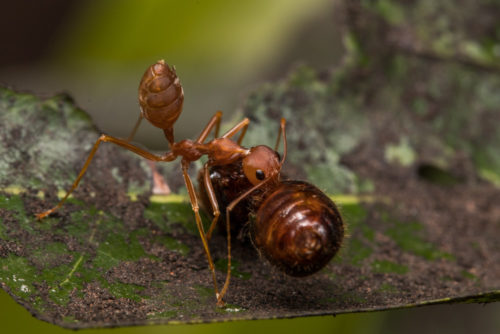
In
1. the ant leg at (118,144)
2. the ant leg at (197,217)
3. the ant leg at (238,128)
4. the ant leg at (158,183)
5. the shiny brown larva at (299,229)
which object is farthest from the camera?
the ant leg at (238,128)

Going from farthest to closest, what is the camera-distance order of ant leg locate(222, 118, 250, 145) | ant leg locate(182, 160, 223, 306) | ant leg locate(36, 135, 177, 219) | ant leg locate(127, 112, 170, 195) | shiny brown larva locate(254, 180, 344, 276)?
ant leg locate(222, 118, 250, 145)
ant leg locate(127, 112, 170, 195)
ant leg locate(36, 135, 177, 219)
ant leg locate(182, 160, 223, 306)
shiny brown larva locate(254, 180, 344, 276)

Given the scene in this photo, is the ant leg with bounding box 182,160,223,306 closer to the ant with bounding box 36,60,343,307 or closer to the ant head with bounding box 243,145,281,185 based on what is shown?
the ant with bounding box 36,60,343,307

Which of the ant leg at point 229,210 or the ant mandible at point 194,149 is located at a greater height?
the ant mandible at point 194,149

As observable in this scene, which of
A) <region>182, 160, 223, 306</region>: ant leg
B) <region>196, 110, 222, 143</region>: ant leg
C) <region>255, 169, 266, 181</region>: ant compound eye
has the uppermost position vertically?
<region>196, 110, 222, 143</region>: ant leg

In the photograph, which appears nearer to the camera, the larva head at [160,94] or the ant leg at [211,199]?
the ant leg at [211,199]

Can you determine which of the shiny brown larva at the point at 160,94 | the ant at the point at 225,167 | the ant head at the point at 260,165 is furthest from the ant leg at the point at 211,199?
the shiny brown larva at the point at 160,94

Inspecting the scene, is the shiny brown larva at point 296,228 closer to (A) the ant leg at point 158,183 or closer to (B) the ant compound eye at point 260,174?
(B) the ant compound eye at point 260,174

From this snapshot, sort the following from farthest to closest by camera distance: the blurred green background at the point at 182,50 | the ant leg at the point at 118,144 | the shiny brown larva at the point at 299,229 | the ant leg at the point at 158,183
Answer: the blurred green background at the point at 182,50 → the ant leg at the point at 158,183 → the ant leg at the point at 118,144 → the shiny brown larva at the point at 299,229

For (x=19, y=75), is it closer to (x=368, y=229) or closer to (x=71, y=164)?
(x=71, y=164)

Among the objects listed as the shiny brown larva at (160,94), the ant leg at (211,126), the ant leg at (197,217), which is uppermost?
the shiny brown larva at (160,94)

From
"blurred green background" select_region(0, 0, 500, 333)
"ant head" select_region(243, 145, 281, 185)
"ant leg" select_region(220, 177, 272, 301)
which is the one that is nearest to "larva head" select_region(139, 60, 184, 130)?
"ant head" select_region(243, 145, 281, 185)
